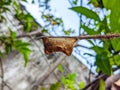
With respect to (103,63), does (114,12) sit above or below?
above

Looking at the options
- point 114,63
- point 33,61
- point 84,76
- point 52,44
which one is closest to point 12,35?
point 114,63

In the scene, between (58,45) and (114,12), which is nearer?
(58,45)

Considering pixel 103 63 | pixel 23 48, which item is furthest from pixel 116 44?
pixel 23 48

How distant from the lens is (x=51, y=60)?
10.3 feet

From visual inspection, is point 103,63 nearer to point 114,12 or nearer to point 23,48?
point 114,12

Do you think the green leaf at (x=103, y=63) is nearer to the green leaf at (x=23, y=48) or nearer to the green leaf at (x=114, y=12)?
the green leaf at (x=114, y=12)

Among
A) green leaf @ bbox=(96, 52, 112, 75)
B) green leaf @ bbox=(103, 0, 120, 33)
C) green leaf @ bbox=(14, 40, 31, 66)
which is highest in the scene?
green leaf @ bbox=(103, 0, 120, 33)

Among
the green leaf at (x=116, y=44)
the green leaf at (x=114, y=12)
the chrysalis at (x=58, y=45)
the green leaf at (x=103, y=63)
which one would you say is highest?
the green leaf at (x=114, y=12)

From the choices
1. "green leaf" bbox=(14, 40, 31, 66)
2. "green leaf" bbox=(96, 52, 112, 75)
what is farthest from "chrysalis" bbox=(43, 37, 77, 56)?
"green leaf" bbox=(14, 40, 31, 66)

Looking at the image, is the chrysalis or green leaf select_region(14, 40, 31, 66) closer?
the chrysalis

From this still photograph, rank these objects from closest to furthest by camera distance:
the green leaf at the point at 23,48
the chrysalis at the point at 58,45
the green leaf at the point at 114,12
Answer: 1. the chrysalis at the point at 58,45
2. the green leaf at the point at 114,12
3. the green leaf at the point at 23,48

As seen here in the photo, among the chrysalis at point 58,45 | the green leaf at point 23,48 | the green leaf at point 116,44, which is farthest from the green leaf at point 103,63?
the green leaf at point 23,48

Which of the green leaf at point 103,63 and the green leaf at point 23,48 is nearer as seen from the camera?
the green leaf at point 103,63

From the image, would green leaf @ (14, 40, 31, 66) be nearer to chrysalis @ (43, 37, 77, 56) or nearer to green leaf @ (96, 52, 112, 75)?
green leaf @ (96, 52, 112, 75)
